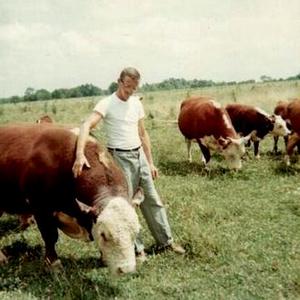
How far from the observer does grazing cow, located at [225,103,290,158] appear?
17828 millimetres

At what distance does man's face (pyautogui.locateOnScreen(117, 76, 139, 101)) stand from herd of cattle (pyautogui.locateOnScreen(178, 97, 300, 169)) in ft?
24.6

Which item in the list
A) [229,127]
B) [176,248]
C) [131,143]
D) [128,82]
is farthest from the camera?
[229,127]

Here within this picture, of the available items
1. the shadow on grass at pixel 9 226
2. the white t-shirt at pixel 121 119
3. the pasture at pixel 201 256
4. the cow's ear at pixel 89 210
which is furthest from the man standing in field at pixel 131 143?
the shadow on grass at pixel 9 226

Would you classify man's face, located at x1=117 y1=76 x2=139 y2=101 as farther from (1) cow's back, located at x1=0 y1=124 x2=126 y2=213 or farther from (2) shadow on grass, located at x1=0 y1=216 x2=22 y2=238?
(2) shadow on grass, located at x1=0 y1=216 x2=22 y2=238

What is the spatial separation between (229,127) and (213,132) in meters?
0.54

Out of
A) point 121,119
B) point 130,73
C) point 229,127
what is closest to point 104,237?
point 121,119

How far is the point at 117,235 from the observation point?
5.90m

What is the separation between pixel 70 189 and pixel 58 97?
402 ft

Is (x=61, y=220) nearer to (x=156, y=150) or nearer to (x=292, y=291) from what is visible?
(x=292, y=291)

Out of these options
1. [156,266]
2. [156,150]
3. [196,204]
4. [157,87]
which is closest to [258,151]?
[156,150]

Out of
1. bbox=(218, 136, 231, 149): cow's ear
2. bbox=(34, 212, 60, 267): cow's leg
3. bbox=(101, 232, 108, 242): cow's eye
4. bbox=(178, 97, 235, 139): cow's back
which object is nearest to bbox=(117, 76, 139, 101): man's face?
bbox=(34, 212, 60, 267): cow's leg

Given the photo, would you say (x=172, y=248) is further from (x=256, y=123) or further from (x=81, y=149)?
(x=256, y=123)

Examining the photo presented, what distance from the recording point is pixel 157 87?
141500mm

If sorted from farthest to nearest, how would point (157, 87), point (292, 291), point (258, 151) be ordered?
point (157, 87) → point (258, 151) → point (292, 291)
